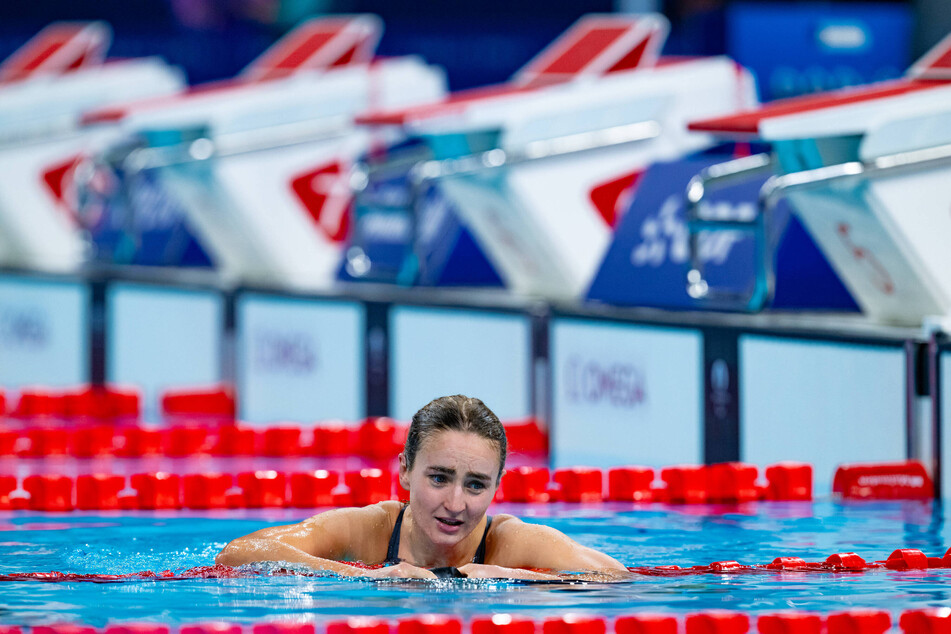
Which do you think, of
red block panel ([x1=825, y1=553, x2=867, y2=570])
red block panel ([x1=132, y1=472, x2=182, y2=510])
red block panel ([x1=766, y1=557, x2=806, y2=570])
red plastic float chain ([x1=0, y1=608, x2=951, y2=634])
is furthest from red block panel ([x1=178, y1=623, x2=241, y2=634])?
red block panel ([x1=132, y1=472, x2=182, y2=510])

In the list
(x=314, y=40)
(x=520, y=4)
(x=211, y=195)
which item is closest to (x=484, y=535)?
(x=211, y=195)

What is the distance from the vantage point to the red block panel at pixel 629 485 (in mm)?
6305

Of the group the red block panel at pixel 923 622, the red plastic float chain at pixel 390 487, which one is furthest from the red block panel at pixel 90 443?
the red block panel at pixel 923 622

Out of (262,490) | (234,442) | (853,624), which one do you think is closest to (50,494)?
(262,490)

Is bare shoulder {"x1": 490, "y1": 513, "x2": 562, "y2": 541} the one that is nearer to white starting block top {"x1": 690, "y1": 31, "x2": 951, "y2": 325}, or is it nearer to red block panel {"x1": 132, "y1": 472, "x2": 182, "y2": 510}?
red block panel {"x1": 132, "y1": 472, "x2": 182, "y2": 510}

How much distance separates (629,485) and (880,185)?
147 cm

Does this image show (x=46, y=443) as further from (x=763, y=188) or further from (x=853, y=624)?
(x=853, y=624)

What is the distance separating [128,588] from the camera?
422 cm

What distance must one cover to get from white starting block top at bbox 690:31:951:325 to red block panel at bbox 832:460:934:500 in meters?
0.64

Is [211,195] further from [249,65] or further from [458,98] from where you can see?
[249,65]

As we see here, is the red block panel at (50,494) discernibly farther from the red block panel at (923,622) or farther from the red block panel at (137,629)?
the red block panel at (923,622)

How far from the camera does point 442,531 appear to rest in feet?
12.5

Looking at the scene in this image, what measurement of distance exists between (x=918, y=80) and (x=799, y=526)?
2272 millimetres

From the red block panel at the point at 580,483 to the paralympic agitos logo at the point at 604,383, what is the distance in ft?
3.36
